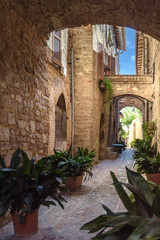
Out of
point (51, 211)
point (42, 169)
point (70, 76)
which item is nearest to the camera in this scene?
point (42, 169)

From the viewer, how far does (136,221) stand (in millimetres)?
1486

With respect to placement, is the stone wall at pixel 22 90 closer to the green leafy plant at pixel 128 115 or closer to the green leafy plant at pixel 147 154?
the green leafy plant at pixel 147 154

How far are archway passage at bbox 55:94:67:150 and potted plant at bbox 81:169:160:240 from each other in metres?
5.42

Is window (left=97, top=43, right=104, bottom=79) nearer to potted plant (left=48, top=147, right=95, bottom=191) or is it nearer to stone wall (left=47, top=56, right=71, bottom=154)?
stone wall (left=47, top=56, right=71, bottom=154)

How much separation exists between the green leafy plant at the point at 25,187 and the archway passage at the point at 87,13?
2420mm

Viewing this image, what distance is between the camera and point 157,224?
4.32 ft

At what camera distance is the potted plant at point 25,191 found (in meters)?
2.32

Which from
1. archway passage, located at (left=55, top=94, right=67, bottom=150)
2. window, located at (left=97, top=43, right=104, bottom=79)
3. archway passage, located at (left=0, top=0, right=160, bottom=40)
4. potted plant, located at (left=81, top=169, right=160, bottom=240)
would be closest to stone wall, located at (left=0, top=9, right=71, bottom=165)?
archway passage, located at (left=0, top=0, right=160, bottom=40)

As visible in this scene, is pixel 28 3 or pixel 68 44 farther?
pixel 68 44

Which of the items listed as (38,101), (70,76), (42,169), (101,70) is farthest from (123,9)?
(101,70)

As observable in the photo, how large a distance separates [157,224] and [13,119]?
2463 millimetres

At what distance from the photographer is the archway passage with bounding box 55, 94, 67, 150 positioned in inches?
285

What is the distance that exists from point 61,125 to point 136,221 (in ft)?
21.1

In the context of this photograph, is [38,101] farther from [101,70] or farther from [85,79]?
[101,70]
